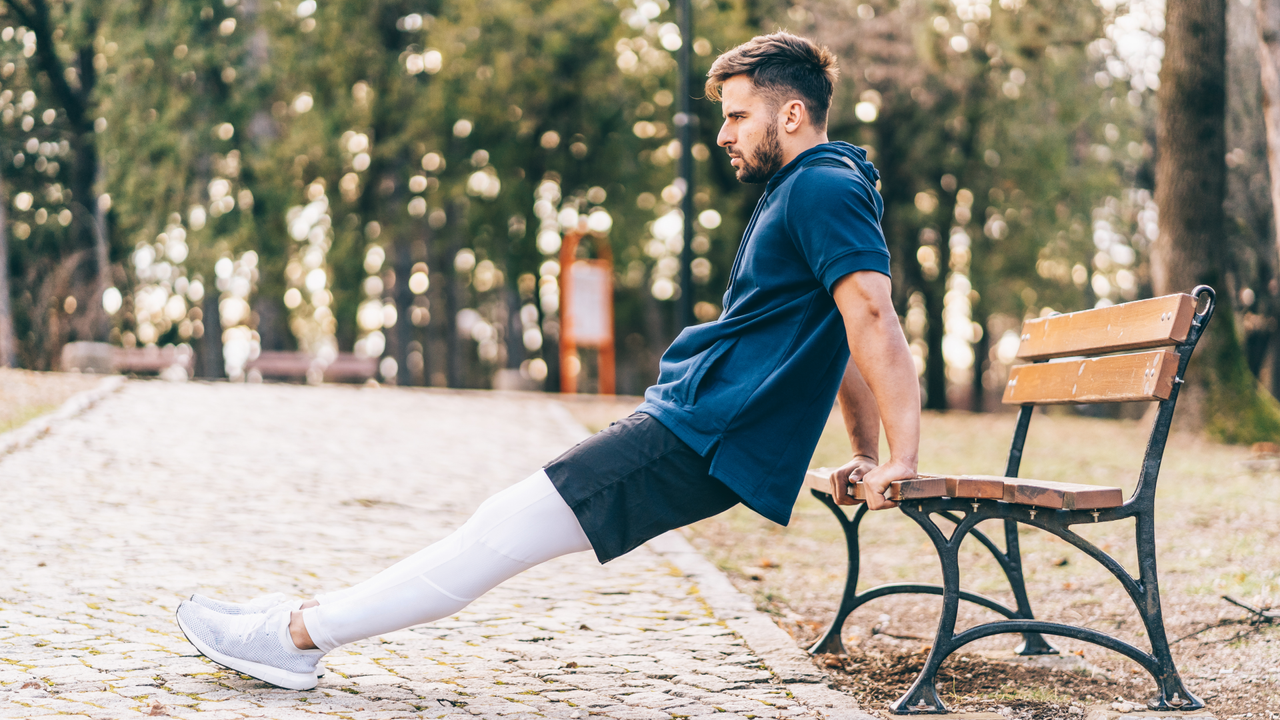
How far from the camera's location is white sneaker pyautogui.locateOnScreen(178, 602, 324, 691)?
337 cm

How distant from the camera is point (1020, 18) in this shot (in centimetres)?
1479

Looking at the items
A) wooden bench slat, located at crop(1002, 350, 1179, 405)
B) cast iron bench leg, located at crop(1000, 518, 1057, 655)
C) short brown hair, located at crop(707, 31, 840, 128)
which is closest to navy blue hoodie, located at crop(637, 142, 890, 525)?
short brown hair, located at crop(707, 31, 840, 128)

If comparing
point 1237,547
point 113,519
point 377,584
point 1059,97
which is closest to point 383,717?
point 377,584

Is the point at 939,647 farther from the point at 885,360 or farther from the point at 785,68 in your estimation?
the point at 785,68

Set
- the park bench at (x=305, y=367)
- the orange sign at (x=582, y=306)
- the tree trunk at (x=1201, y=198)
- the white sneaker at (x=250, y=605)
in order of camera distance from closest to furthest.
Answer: the white sneaker at (x=250, y=605)
the tree trunk at (x=1201, y=198)
the orange sign at (x=582, y=306)
the park bench at (x=305, y=367)

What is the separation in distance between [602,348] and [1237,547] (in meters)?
13.0

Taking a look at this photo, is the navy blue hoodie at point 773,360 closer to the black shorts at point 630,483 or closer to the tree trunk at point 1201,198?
the black shorts at point 630,483

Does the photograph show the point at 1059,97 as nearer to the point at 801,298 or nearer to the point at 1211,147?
the point at 1211,147

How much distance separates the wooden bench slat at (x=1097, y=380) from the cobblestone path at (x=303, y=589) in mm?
1255

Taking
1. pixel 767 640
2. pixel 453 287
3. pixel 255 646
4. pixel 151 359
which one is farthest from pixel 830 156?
pixel 453 287

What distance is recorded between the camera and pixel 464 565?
3.16 metres

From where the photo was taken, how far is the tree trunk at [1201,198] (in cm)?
1195

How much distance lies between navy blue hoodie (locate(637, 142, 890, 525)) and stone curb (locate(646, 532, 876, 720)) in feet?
2.68

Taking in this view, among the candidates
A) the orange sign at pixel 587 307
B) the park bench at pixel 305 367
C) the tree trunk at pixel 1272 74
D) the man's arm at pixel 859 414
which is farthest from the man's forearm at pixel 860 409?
the park bench at pixel 305 367
